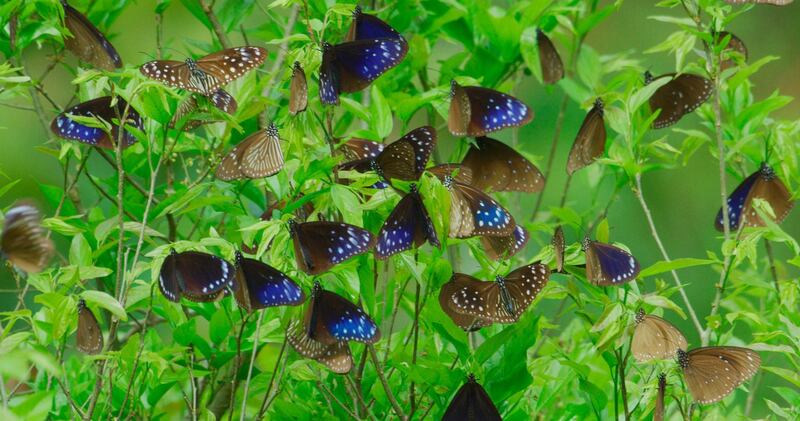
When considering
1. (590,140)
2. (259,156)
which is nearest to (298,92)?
(259,156)

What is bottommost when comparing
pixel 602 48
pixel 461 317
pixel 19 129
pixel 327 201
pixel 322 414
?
pixel 19 129

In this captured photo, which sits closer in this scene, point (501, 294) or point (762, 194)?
point (501, 294)

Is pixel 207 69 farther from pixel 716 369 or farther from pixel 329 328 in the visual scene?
pixel 716 369

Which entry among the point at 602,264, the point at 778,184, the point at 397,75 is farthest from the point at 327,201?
the point at 778,184

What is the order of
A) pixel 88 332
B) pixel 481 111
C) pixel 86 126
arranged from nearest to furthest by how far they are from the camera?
1. pixel 88 332
2. pixel 86 126
3. pixel 481 111

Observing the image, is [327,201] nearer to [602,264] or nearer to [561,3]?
[602,264]

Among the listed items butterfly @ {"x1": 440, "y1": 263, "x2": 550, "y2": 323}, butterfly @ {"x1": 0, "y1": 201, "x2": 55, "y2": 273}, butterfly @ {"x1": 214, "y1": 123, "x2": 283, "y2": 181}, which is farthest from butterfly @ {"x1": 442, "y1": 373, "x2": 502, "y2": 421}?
butterfly @ {"x1": 0, "y1": 201, "x2": 55, "y2": 273}

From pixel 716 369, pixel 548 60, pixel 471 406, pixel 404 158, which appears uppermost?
pixel 404 158

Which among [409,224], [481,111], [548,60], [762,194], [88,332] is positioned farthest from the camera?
[548,60]
